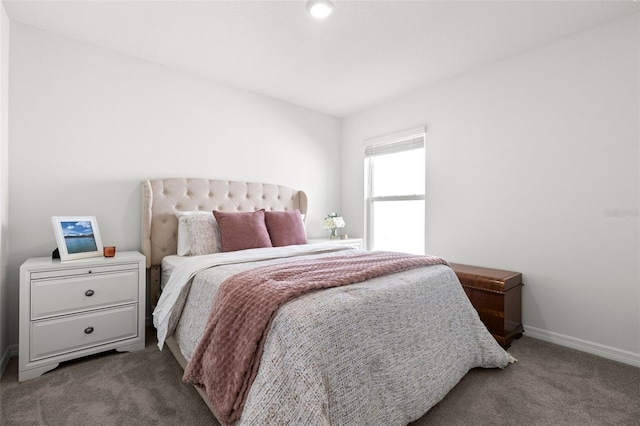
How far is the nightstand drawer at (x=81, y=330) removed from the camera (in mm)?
1918

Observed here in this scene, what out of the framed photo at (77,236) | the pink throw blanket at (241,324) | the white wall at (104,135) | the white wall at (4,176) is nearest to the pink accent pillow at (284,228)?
the white wall at (104,135)

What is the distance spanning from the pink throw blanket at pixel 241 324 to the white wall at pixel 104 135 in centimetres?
171

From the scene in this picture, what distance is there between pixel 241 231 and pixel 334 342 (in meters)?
1.70

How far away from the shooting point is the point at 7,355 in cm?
211

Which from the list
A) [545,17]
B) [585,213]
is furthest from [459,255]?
[545,17]

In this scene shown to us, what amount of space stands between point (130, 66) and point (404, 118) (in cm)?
285

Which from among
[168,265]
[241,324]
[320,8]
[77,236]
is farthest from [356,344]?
[77,236]

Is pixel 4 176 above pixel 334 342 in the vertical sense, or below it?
above

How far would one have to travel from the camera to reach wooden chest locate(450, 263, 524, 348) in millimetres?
2369

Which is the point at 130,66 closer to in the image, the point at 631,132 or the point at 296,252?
the point at 296,252

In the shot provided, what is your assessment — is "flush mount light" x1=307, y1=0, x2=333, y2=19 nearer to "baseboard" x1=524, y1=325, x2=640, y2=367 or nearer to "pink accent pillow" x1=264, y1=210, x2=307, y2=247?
"pink accent pillow" x1=264, y1=210, x2=307, y2=247

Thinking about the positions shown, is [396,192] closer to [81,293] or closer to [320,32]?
[320,32]

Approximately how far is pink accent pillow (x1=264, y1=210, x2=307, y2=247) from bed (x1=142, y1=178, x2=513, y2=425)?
48 centimetres

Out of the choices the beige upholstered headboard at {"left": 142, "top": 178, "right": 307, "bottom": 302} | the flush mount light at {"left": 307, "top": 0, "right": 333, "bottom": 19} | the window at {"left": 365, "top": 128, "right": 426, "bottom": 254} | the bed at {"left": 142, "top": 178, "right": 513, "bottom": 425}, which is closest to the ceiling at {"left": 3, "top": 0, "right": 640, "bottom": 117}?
the flush mount light at {"left": 307, "top": 0, "right": 333, "bottom": 19}
